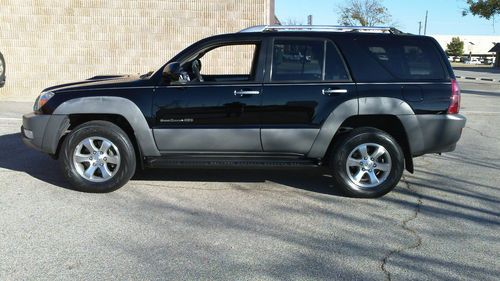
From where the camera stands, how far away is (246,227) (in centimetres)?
445

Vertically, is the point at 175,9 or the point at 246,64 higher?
the point at 175,9

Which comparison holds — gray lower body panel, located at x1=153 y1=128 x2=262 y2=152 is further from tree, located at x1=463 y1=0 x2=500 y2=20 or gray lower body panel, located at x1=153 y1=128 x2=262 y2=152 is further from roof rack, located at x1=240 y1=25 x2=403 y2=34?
tree, located at x1=463 y1=0 x2=500 y2=20

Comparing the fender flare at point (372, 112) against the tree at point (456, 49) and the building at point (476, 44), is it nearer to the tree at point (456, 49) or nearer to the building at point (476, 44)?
the tree at point (456, 49)

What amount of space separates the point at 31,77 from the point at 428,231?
501 inches

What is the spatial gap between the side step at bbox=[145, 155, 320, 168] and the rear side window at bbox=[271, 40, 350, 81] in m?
0.93

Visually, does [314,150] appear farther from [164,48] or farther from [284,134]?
[164,48]

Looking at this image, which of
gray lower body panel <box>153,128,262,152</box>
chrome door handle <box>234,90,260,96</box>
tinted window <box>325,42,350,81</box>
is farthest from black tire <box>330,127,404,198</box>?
chrome door handle <box>234,90,260,96</box>

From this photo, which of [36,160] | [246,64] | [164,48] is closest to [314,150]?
[36,160]

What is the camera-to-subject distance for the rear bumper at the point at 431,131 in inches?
207

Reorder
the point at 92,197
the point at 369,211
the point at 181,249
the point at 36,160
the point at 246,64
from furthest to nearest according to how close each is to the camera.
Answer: the point at 246,64 < the point at 36,160 < the point at 92,197 < the point at 369,211 < the point at 181,249

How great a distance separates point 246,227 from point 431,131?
7.97 ft

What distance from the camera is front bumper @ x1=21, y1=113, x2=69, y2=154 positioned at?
5406mm

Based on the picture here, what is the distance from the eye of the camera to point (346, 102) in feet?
17.2

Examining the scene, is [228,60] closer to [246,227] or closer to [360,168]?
[360,168]
